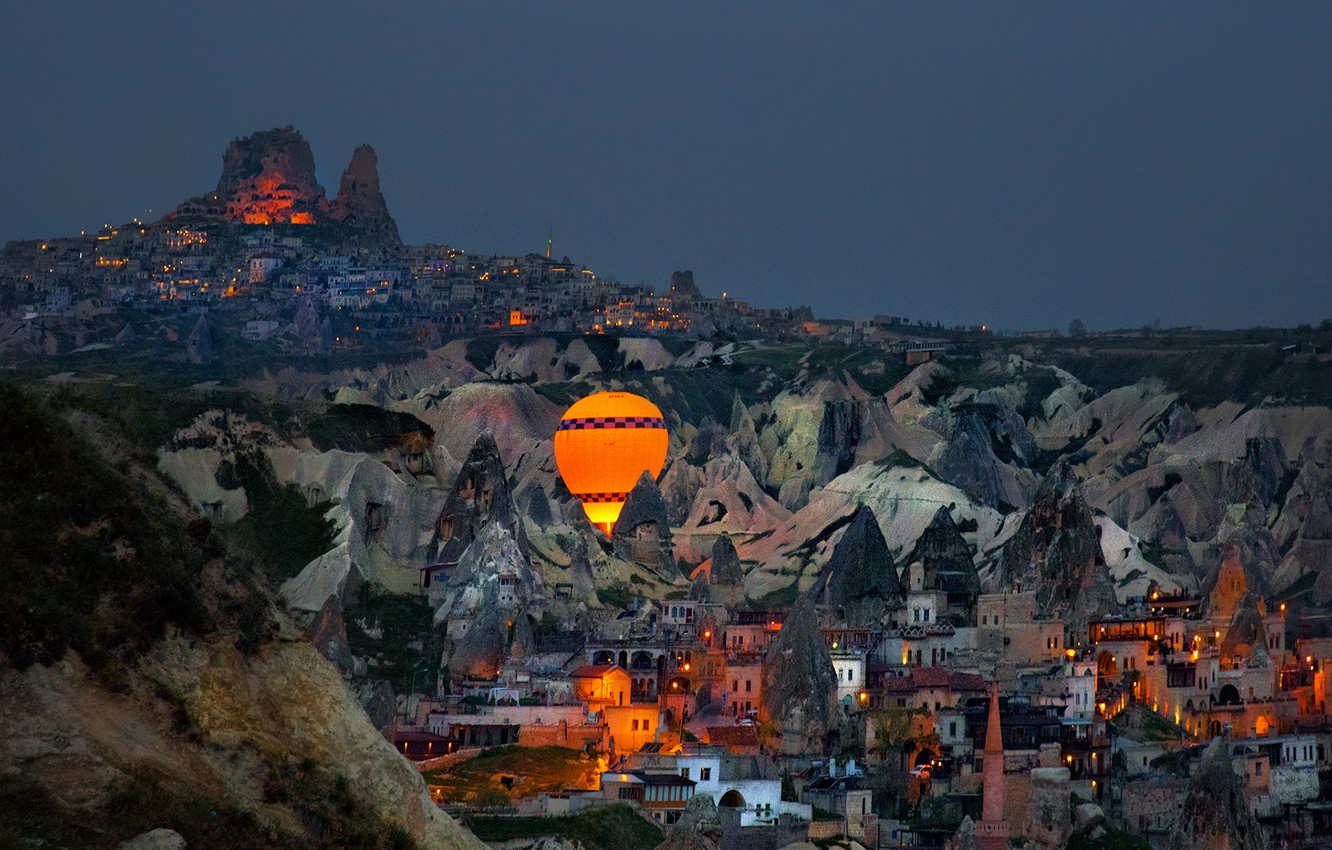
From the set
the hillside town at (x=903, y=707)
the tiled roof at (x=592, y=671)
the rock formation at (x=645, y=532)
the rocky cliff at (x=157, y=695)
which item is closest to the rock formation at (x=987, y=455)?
the rock formation at (x=645, y=532)

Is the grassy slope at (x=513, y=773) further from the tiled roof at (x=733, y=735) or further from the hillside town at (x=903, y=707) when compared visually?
the tiled roof at (x=733, y=735)

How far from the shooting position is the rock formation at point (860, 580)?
73.2 m

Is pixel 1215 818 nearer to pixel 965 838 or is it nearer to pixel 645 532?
pixel 965 838

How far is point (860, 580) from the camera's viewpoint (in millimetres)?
75750

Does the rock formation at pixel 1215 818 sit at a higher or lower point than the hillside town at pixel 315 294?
lower

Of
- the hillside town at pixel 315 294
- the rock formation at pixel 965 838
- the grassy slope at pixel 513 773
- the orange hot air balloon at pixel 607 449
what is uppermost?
the hillside town at pixel 315 294

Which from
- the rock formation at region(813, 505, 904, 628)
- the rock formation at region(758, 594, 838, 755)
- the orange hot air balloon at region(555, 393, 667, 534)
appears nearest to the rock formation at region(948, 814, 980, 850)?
the rock formation at region(758, 594, 838, 755)

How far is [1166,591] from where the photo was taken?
78.6 m

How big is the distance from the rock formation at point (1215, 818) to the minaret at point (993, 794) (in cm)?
326

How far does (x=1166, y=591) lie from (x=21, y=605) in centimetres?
6095

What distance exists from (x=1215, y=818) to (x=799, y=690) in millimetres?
9827

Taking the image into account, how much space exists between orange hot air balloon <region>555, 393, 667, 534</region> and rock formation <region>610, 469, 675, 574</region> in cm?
636

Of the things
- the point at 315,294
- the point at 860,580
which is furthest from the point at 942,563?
the point at 315,294

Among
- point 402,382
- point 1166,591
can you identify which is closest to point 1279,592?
point 1166,591
